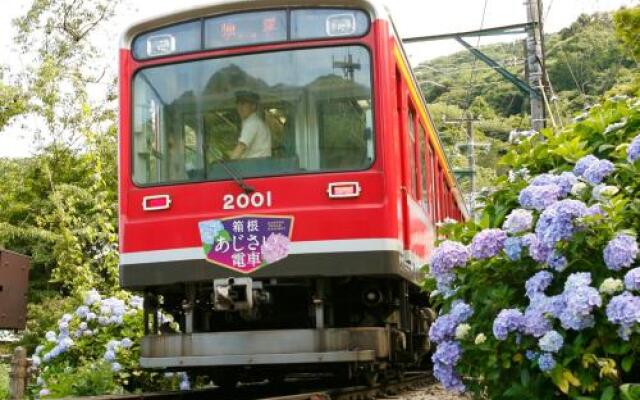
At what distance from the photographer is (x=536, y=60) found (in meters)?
14.2

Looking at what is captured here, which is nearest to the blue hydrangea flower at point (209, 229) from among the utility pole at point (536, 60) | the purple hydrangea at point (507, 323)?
the purple hydrangea at point (507, 323)

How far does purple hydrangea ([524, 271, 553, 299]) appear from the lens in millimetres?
3586

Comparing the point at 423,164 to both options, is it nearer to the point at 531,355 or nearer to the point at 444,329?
the point at 444,329

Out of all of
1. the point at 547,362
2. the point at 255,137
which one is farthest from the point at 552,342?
the point at 255,137

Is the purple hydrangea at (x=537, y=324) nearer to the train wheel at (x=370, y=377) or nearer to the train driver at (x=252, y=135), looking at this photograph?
the train driver at (x=252, y=135)

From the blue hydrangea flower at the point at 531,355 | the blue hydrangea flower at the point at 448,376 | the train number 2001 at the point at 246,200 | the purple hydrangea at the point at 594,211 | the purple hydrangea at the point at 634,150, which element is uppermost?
the train number 2001 at the point at 246,200

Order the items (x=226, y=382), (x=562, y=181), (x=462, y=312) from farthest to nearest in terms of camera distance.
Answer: (x=226, y=382), (x=462, y=312), (x=562, y=181)

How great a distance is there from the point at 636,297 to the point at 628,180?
2.30ft

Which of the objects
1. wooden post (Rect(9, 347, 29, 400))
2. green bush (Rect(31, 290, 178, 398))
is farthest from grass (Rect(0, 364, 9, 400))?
wooden post (Rect(9, 347, 29, 400))

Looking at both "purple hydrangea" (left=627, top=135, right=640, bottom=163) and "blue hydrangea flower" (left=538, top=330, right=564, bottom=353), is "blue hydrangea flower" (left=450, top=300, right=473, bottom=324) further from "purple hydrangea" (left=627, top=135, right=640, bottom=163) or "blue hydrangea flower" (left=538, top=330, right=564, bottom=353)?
"purple hydrangea" (left=627, top=135, right=640, bottom=163)

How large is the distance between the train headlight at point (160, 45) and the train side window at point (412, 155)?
2106mm

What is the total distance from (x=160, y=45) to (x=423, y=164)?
2.92 metres

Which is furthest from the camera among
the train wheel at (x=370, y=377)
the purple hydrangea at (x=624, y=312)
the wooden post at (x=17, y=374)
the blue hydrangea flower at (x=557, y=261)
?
the train wheel at (x=370, y=377)

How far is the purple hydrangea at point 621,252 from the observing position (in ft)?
11.0
